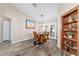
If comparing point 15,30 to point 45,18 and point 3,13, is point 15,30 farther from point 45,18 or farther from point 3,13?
point 45,18

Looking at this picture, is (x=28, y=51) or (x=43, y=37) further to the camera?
(x=43, y=37)

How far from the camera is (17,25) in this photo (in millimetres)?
6336

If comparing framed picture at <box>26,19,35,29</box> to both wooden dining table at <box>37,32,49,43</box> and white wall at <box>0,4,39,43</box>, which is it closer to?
white wall at <box>0,4,39,43</box>

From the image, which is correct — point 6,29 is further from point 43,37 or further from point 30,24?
point 43,37

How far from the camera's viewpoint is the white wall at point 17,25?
582 cm

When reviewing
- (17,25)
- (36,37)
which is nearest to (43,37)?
(36,37)

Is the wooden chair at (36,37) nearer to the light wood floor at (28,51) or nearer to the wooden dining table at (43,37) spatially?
the wooden dining table at (43,37)

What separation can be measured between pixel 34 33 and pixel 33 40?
2.20 ft

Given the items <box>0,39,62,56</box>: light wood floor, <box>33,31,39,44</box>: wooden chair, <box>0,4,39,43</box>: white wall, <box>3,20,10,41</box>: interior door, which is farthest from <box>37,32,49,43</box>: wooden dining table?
<box>3,20,10,41</box>: interior door

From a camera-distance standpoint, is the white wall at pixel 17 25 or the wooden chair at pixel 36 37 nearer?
the wooden chair at pixel 36 37

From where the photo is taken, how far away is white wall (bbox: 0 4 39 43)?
5819mm

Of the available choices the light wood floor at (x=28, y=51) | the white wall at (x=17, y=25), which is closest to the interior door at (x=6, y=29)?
the white wall at (x=17, y=25)

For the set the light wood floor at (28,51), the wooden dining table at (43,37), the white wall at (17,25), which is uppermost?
the white wall at (17,25)

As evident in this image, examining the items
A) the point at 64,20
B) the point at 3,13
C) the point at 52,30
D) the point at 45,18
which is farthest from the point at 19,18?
the point at 64,20
